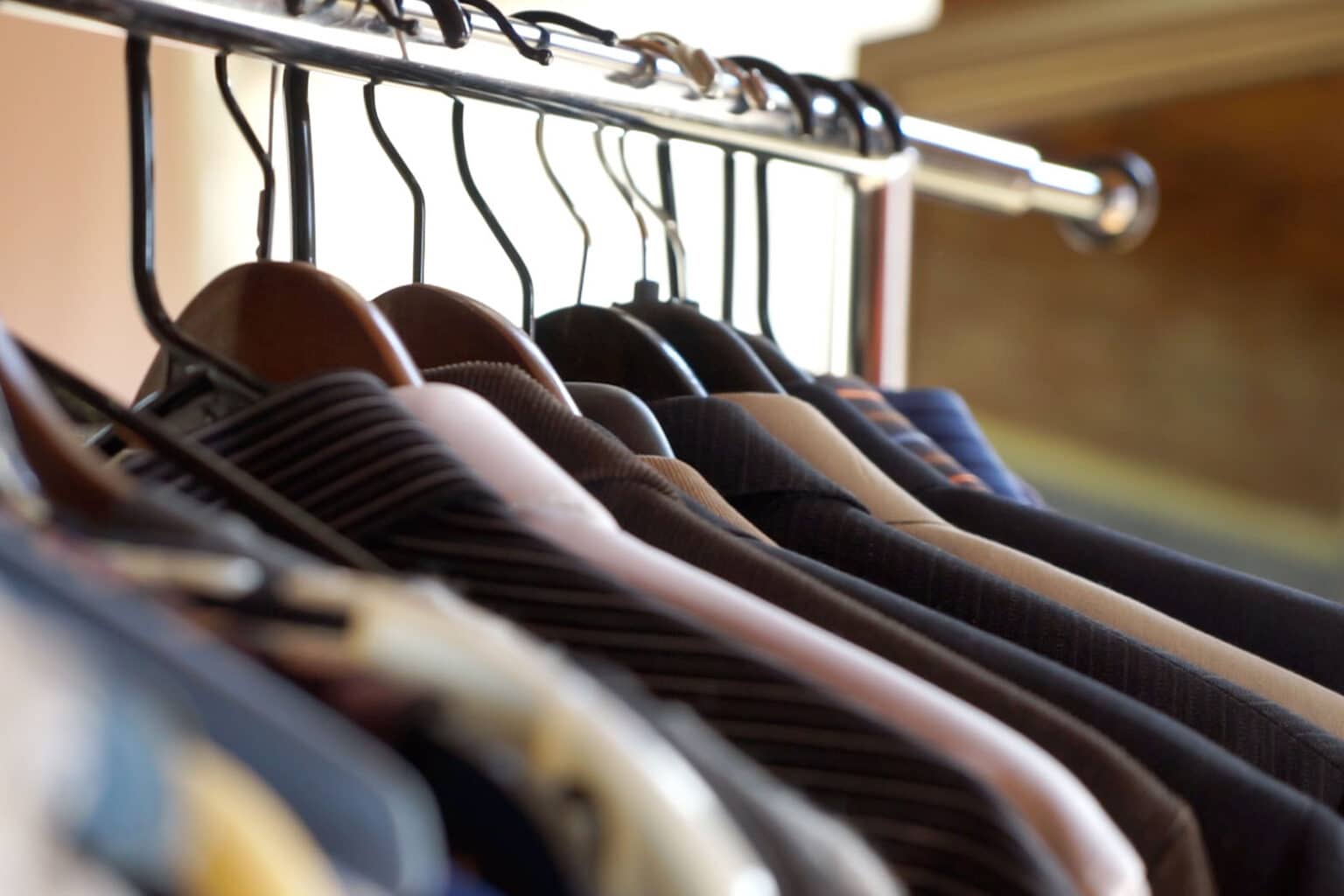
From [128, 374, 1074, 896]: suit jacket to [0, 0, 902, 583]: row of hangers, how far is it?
0.01 m

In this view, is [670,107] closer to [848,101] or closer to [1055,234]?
[848,101]

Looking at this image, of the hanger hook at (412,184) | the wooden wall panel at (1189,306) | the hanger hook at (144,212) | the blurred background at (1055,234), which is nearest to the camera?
the hanger hook at (144,212)

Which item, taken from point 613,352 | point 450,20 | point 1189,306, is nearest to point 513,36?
point 450,20

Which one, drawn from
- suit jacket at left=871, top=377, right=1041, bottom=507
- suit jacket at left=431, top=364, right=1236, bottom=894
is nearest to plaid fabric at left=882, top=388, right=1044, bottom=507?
suit jacket at left=871, top=377, right=1041, bottom=507

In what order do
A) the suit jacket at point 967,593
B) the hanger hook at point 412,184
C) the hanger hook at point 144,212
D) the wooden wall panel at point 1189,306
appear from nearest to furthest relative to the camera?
the suit jacket at point 967,593, the hanger hook at point 144,212, the hanger hook at point 412,184, the wooden wall panel at point 1189,306

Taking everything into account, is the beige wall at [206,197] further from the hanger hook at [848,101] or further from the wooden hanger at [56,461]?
the wooden hanger at [56,461]

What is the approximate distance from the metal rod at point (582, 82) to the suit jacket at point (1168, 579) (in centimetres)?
19

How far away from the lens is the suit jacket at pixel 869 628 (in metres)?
0.33

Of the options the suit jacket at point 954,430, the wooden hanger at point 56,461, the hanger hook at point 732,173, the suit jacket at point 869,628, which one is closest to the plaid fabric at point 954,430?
the suit jacket at point 954,430

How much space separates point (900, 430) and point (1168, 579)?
0.55ft

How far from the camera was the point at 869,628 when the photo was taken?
37 cm

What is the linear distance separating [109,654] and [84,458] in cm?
9

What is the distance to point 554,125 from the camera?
116 cm

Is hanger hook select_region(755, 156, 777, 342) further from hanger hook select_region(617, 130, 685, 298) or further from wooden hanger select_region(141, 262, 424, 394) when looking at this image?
wooden hanger select_region(141, 262, 424, 394)
